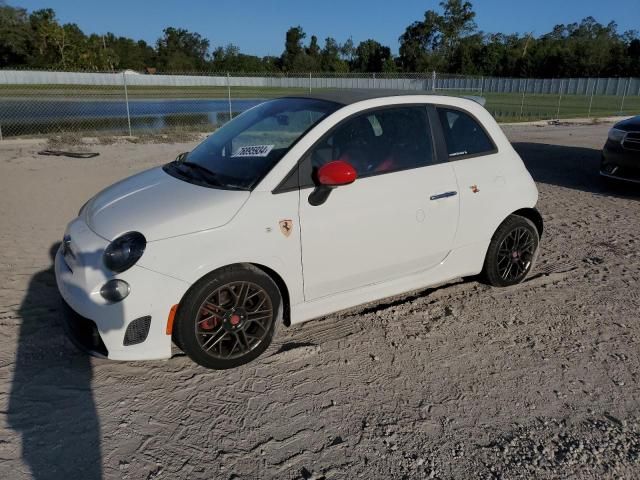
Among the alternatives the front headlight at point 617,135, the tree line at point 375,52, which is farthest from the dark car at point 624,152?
the tree line at point 375,52

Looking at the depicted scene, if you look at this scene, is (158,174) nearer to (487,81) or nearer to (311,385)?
(311,385)

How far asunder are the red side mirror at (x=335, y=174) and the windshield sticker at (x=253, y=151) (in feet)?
1.57

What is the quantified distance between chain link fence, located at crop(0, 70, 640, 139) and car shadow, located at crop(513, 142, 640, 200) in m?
3.51

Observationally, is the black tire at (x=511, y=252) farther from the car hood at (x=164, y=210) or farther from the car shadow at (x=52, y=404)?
the car shadow at (x=52, y=404)

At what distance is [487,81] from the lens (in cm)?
3869

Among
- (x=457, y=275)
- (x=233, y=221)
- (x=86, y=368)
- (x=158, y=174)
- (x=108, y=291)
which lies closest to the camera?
(x=108, y=291)

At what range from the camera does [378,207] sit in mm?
3424

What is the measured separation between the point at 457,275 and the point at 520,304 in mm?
631

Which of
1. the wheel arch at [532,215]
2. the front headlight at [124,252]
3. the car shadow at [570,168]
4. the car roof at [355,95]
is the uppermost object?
the car roof at [355,95]

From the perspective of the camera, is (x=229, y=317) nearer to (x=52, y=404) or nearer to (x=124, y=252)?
(x=124, y=252)

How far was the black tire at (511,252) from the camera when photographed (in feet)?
13.9

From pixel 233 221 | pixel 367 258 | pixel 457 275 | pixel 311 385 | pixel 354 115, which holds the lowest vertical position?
pixel 311 385

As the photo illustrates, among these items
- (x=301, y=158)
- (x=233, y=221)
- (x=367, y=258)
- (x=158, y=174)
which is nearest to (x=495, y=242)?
(x=367, y=258)

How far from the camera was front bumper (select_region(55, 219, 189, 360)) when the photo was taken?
9.16 ft
